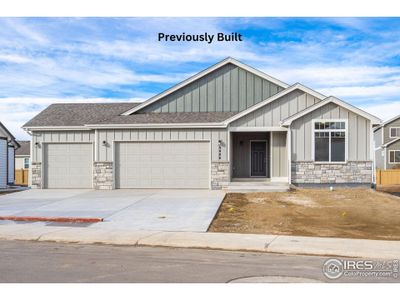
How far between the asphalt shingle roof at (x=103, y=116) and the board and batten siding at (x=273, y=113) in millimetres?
1331

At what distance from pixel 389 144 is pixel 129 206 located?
3482 centimetres

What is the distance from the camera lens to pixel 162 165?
22297mm

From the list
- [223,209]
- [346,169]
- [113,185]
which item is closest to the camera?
[223,209]

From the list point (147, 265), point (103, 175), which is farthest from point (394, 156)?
point (147, 265)

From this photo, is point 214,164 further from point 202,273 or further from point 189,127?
point 202,273

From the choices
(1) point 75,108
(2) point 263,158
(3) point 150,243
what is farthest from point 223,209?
(1) point 75,108

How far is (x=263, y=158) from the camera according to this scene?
23906 mm

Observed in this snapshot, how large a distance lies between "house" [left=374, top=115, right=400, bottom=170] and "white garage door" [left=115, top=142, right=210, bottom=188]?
87.2 feet

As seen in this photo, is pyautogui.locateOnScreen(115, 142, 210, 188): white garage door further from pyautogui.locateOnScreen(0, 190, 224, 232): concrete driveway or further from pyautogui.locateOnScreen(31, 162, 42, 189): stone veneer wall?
pyautogui.locateOnScreen(31, 162, 42, 189): stone veneer wall

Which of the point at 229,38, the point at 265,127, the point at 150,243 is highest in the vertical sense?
the point at 229,38

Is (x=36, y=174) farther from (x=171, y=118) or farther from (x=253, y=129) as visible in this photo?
(x=253, y=129)

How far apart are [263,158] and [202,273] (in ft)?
55.4

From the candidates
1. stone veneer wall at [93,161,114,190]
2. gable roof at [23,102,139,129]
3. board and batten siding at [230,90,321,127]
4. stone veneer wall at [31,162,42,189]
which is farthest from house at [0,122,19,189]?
board and batten siding at [230,90,321,127]

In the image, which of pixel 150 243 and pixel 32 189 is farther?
pixel 32 189
